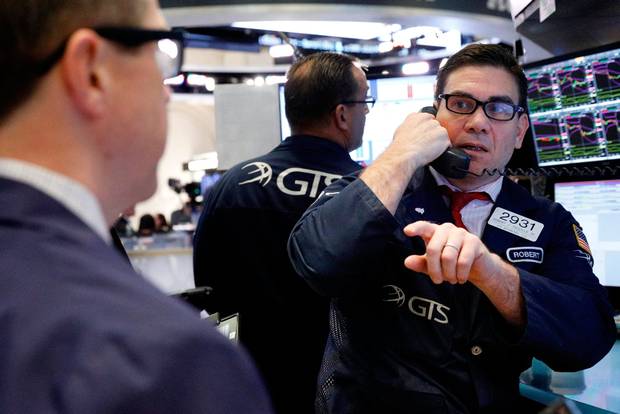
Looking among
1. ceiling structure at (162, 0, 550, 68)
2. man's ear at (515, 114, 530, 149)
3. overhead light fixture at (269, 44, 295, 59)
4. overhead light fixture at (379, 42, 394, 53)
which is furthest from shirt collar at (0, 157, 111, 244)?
overhead light fixture at (269, 44, 295, 59)

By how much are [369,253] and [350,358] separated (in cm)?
26

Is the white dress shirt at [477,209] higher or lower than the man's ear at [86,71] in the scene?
lower

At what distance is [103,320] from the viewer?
454mm

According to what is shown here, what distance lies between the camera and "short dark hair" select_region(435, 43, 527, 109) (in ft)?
4.90

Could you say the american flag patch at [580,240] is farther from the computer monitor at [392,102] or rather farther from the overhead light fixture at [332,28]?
the overhead light fixture at [332,28]

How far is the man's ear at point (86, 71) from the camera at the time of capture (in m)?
0.54

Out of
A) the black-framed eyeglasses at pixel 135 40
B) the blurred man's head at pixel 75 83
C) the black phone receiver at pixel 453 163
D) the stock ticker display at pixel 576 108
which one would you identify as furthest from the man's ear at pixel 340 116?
the blurred man's head at pixel 75 83

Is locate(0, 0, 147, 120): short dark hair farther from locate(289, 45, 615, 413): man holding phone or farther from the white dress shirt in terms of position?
the white dress shirt

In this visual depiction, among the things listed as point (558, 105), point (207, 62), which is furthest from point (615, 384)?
point (207, 62)

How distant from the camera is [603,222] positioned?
6.39ft

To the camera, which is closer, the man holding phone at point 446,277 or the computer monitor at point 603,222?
the man holding phone at point 446,277

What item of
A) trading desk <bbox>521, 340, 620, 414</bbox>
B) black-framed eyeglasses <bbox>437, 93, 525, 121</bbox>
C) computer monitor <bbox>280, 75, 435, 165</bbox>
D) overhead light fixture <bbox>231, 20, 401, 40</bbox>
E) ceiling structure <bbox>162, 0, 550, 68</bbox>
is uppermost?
overhead light fixture <bbox>231, 20, 401, 40</bbox>

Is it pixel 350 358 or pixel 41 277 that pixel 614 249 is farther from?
pixel 41 277

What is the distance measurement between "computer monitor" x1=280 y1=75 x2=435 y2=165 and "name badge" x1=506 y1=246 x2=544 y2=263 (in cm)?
118
